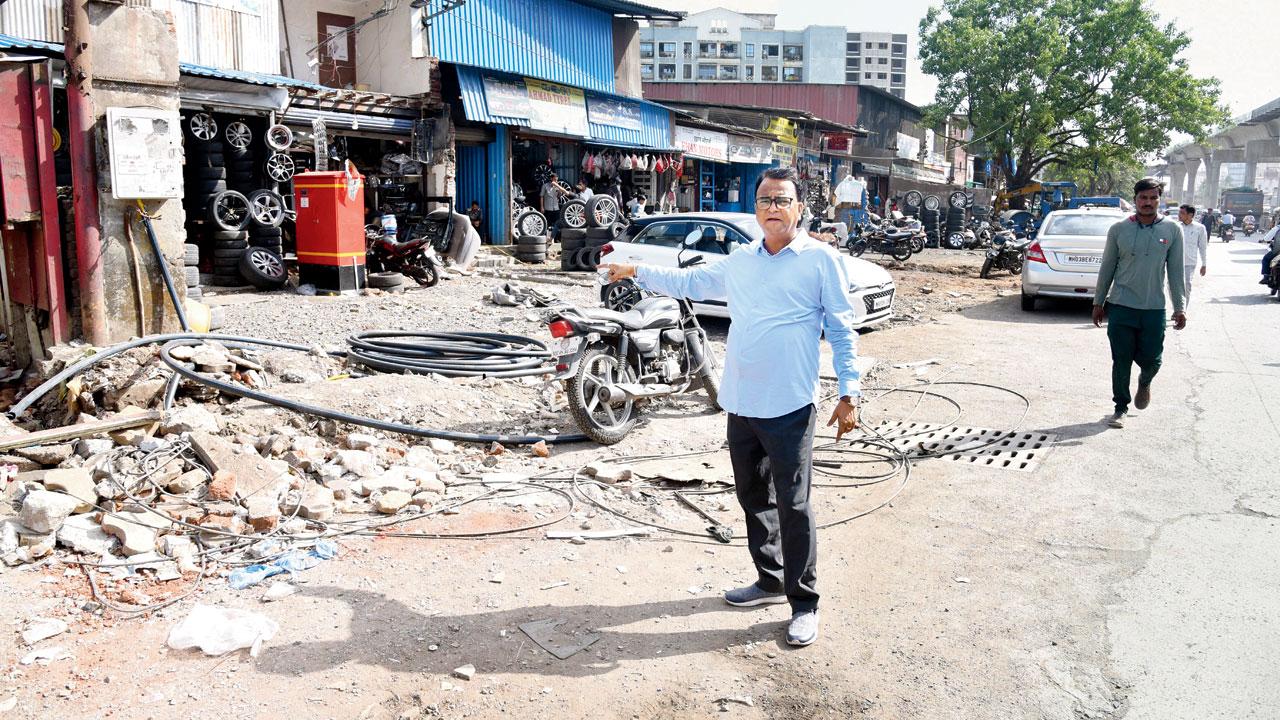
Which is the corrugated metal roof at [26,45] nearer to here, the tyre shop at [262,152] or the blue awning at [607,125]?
the tyre shop at [262,152]

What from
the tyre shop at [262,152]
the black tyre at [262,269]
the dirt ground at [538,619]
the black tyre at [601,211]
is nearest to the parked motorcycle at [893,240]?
the black tyre at [601,211]

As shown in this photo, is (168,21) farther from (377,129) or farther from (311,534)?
(377,129)

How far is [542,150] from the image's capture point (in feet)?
79.9

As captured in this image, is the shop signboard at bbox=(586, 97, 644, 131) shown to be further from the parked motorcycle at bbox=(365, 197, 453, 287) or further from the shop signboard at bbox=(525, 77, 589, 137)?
the parked motorcycle at bbox=(365, 197, 453, 287)

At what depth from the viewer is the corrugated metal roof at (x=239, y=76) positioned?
557 inches

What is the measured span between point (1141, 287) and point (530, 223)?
595 inches

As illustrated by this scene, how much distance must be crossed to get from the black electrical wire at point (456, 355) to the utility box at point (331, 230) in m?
4.87

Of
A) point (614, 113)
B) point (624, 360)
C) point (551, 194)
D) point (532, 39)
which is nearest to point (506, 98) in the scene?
point (532, 39)

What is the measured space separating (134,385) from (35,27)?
999 centimetres

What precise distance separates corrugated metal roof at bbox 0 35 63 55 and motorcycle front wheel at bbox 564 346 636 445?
34.2 feet

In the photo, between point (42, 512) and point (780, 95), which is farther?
point (780, 95)

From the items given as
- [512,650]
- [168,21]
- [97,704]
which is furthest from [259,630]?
→ [168,21]

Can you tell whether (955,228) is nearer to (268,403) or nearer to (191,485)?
(268,403)

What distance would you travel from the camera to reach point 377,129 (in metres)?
18.9
